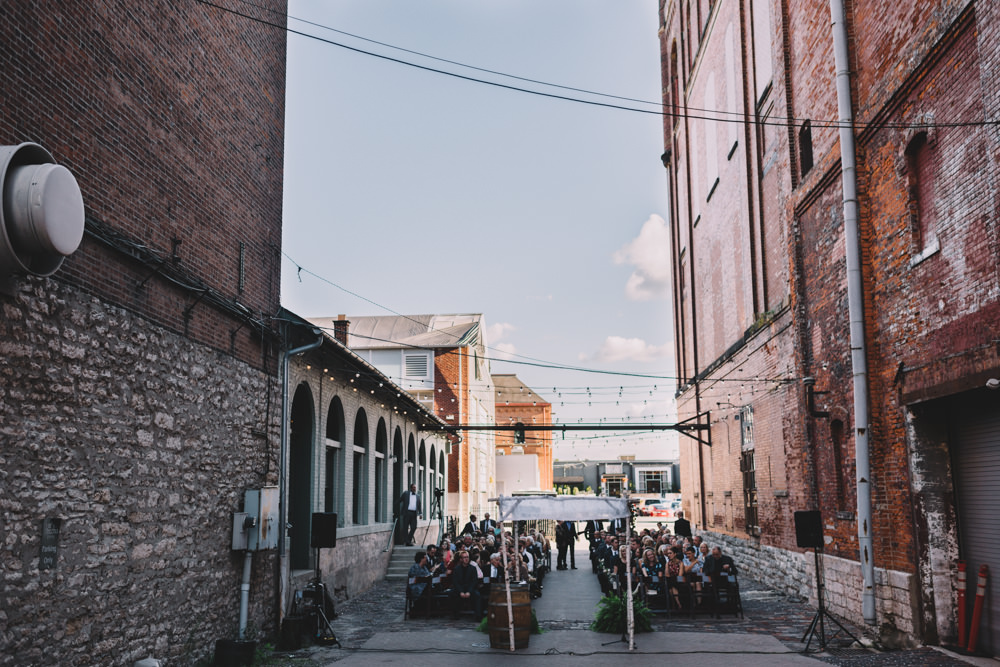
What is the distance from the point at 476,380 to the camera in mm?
42625

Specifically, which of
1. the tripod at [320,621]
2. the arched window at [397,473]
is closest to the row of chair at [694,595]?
A: the tripod at [320,621]

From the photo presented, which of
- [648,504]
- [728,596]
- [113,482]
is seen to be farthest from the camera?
[648,504]

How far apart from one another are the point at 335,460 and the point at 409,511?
6.37 metres

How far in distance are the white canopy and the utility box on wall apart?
125 inches

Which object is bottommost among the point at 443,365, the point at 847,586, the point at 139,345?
the point at 847,586

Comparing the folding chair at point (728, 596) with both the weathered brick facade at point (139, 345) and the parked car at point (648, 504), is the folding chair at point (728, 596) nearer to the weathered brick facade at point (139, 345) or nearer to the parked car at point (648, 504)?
the weathered brick facade at point (139, 345)

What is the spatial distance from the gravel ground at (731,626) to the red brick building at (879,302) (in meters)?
0.59

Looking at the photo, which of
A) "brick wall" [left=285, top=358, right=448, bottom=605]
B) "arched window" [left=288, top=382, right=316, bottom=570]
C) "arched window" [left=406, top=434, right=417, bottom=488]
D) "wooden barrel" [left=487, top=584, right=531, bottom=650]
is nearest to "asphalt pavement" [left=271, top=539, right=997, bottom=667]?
"wooden barrel" [left=487, top=584, right=531, bottom=650]

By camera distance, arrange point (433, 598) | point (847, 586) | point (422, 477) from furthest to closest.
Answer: point (422, 477)
point (433, 598)
point (847, 586)

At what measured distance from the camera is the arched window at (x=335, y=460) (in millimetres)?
18188

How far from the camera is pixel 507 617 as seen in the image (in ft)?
41.3

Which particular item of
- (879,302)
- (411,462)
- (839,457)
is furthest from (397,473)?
(879,302)

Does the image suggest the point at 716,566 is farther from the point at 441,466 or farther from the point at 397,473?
the point at 441,466

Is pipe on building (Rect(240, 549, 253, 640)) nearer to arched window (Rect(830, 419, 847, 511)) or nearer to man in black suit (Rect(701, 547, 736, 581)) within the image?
Answer: man in black suit (Rect(701, 547, 736, 581))
